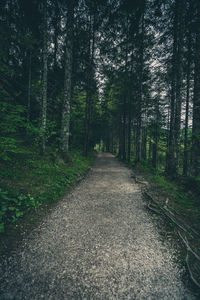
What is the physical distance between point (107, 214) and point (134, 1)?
13.2 metres

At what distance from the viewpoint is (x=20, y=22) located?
9.58m

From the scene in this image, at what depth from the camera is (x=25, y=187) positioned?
12.8ft

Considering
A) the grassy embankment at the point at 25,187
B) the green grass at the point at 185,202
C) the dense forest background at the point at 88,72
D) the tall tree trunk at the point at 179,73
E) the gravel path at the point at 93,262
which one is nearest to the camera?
the gravel path at the point at 93,262

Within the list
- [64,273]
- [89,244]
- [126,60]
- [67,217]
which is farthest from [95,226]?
[126,60]

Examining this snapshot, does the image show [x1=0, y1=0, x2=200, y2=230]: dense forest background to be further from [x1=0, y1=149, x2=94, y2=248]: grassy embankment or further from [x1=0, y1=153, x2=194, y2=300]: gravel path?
[x1=0, y1=153, x2=194, y2=300]: gravel path

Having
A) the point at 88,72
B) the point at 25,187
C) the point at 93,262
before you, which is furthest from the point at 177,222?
the point at 88,72

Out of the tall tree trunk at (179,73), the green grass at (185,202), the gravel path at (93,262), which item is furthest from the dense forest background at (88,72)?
the gravel path at (93,262)

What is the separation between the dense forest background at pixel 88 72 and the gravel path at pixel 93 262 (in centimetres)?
121

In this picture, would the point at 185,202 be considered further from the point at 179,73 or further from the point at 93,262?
the point at 179,73

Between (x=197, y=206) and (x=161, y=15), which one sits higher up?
(x=161, y=15)

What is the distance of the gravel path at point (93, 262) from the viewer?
1511mm

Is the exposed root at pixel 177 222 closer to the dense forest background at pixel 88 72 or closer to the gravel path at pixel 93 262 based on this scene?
the gravel path at pixel 93 262

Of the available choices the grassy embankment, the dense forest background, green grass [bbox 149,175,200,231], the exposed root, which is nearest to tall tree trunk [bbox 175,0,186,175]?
the dense forest background

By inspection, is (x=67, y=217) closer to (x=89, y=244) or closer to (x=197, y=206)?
(x=89, y=244)
